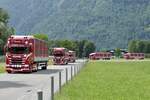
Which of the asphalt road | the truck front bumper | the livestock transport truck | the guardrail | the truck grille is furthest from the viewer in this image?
the truck front bumper

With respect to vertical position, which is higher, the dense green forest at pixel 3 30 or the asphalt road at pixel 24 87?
the dense green forest at pixel 3 30

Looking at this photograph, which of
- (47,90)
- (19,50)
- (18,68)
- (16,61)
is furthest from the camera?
(18,68)

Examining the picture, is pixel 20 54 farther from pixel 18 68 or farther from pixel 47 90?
pixel 47 90

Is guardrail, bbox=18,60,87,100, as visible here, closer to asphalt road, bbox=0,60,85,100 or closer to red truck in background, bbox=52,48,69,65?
Answer: asphalt road, bbox=0,60,85,100

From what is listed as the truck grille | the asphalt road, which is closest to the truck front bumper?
the truck grille

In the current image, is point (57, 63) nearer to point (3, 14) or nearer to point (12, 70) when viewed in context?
point (12, 70)

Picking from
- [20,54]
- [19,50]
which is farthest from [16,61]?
[19,50]

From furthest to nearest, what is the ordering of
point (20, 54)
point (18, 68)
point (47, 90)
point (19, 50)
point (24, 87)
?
point (18, 68)
point (19, 50)
point (20, 54)
point (24, 87)
point (47, 90)

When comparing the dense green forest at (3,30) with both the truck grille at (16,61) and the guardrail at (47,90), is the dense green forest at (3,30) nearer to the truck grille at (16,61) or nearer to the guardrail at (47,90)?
the truck grille at (16,61)

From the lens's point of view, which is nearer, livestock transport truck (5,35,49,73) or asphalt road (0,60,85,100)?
asphalt road (0,60,85,100)

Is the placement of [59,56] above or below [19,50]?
below

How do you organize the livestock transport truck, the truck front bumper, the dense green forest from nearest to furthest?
the livestock transport truck → the truck front bumper → the dense green forest

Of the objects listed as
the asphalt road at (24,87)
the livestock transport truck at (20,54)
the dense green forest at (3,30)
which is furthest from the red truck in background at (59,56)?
the asphalt road at (24,87)

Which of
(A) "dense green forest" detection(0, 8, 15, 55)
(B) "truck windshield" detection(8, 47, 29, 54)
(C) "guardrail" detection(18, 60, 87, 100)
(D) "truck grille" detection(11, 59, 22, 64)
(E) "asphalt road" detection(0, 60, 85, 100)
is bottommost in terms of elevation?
(E) "asphalt road" detection(0, 60, 85, 100)
